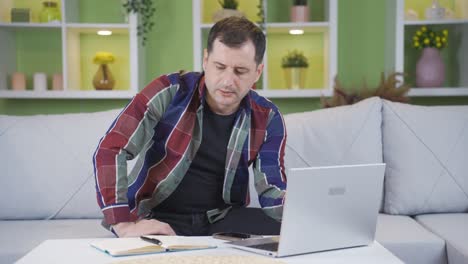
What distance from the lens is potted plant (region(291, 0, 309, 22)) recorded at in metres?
3.70

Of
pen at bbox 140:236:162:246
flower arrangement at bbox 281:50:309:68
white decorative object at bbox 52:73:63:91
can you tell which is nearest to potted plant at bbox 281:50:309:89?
flower arrangement at bbox 281:50:309:68

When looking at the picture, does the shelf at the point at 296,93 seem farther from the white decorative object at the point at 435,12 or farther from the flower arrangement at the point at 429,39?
the white decorative object at the point at 435,12

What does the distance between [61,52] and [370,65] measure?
1.80 m

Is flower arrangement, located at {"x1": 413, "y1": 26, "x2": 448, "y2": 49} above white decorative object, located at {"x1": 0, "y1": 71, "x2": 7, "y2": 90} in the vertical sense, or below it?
above

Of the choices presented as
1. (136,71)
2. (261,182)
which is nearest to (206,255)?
(261,182)

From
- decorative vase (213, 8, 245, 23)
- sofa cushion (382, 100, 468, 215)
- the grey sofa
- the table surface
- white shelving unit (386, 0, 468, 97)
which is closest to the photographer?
the table surface

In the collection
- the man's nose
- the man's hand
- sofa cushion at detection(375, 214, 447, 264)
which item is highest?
the man's nose

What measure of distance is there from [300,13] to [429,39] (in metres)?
0.72

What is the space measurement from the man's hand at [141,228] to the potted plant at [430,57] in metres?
2.33

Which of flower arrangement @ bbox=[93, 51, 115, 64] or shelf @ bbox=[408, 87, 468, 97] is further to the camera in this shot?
flower arrangement @ bbox=[93, 51, 115, 64]

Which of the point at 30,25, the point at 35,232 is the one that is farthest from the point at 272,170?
the point at 30,25

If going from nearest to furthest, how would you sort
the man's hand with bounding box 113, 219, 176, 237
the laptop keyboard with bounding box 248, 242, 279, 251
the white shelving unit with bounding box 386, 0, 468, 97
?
the laptop keyboard with bounding box 248, 242, 279, 251 < the man's hand with bounding box 113, 219, 176, 237 < the white shelving unit with bounding box 386, 0, 468, 97

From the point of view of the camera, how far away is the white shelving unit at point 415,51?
3547mm

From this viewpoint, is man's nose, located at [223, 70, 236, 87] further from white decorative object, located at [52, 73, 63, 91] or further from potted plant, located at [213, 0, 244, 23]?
white decorative object, located at [52, 73, 63, 91]
